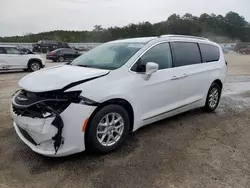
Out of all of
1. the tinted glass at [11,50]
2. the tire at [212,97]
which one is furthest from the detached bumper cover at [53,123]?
the tinted glass at [11,50]

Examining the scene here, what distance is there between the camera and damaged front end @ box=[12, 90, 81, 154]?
2881 mm

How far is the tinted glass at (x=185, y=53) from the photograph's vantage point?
4484mm

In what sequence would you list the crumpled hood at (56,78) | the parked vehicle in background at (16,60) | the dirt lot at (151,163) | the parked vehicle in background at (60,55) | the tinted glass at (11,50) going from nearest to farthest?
the dirt lot at (151,163)
the crumpled hood at (56,78)
the parked vehicle in background at (16,60)
the tinted glass at (11,50)
the parked vehicle in background at (60,55)

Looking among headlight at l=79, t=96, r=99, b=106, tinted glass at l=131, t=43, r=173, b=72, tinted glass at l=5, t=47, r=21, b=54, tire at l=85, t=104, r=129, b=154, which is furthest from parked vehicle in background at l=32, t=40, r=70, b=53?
headlight at l=79, t=96, r=99, b=106

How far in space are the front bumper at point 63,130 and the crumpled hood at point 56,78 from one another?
13.9 inches

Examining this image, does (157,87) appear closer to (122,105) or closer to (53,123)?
(122,105)

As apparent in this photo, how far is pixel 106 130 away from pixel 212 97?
3.17m

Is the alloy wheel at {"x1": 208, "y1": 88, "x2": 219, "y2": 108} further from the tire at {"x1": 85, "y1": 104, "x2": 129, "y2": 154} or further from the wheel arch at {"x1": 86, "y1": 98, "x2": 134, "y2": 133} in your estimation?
the tire at {"x1": 85, "y1": 104, "x2": 129, "y2": 154}

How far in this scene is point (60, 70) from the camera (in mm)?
3785

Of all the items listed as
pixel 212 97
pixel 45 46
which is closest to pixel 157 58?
pixel 212 97

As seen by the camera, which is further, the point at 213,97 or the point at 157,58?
the point at 213,97

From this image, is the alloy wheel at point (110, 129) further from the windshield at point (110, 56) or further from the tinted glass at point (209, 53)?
the tinted glass at point (209, 53)

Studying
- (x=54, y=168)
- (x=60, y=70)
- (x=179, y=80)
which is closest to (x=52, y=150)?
(x=54, y=168)

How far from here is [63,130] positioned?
115 inches
